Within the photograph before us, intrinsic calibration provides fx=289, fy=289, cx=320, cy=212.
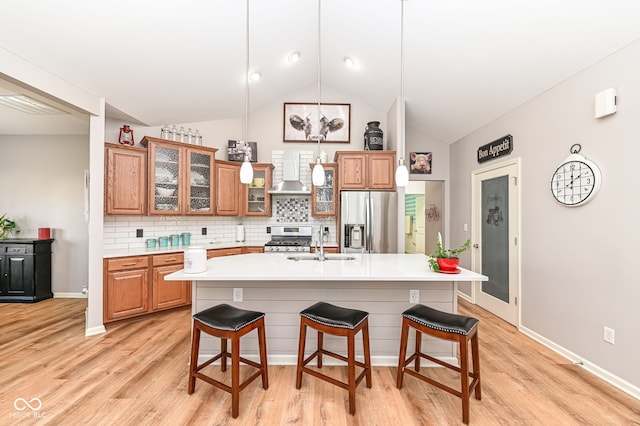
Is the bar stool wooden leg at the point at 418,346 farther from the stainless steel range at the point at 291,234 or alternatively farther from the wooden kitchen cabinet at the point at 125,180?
the wooden kitchen cabinet at the point at 125,180

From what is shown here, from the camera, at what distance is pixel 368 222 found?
4184mm

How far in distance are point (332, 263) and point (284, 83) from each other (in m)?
3.44

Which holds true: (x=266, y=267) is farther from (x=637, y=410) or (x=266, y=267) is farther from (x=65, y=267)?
(x=65, y=267)

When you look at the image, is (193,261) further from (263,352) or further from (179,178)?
(179,178)

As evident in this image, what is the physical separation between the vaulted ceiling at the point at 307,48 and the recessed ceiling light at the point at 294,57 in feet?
0.34

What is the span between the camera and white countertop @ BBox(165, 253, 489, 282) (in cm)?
208

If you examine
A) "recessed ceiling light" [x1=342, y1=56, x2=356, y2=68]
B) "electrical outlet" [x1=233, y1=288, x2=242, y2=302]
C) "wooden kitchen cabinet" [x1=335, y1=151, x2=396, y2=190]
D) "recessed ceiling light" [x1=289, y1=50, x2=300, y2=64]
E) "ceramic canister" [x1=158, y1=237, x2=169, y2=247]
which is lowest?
"electrical outlet" [x1=233, y1=288, x2=242, y2=302]

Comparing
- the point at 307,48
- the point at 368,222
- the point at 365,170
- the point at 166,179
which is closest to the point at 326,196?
the point at 365,170

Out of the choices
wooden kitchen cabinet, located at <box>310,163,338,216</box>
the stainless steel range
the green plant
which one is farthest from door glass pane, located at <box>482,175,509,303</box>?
the green plant

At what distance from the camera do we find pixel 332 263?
8.73 feet

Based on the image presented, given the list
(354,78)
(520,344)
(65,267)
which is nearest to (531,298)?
(520,344)

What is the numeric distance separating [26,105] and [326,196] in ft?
13.1

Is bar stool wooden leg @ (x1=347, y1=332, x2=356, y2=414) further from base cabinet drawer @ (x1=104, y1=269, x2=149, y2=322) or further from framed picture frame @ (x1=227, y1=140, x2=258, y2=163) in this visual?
framed picture frame @ (x1=227, y1=140, x2=258, y2=163)

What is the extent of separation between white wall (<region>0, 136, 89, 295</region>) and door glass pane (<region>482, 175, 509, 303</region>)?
596 cm
